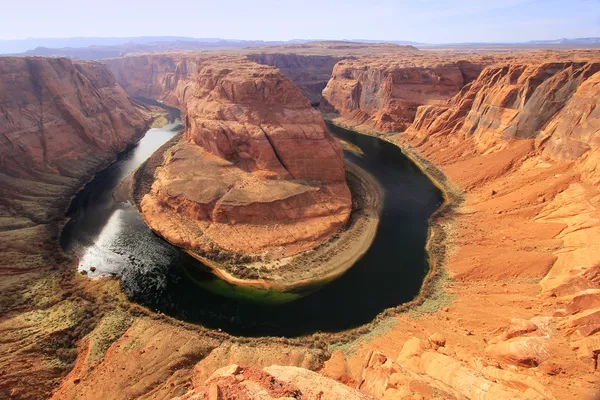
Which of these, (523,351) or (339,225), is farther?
(339,225)

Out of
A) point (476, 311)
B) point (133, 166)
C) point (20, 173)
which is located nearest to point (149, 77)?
point (133, 166)

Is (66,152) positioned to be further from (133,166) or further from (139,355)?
(139,355)

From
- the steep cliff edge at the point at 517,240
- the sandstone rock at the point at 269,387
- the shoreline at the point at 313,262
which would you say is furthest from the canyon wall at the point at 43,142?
the steep cliff edge at the point at 517,240

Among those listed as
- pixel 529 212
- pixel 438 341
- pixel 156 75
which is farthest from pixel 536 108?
pixel 156 75

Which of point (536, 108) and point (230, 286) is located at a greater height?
point (536, 108)

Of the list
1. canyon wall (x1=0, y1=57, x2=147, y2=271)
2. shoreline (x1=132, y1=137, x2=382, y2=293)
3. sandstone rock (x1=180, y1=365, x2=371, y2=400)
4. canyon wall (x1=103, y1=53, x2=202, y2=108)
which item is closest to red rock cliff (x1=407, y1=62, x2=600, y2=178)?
shoreline (x1=132, y1=137, x2=382, y2=293)

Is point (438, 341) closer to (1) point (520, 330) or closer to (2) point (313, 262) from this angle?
(1) point (520, 330)
